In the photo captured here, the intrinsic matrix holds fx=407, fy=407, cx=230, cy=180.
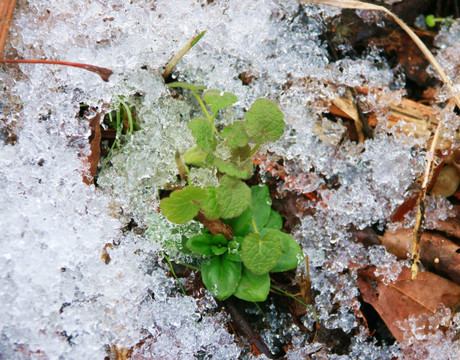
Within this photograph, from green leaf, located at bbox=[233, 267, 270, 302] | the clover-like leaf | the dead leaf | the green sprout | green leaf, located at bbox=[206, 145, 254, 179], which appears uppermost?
the green sprout

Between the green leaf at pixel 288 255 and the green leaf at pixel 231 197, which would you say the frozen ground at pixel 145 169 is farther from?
the green leaf at pixel 231 197

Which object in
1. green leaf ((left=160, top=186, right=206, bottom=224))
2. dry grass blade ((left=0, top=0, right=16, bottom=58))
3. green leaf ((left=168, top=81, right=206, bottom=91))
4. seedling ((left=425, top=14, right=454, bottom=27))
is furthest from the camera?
seedling ((left=425, top=14, right=454, bottom=27))

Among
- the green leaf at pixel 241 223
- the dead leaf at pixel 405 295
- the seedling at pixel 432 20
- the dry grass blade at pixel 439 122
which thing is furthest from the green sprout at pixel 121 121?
the seedling at pixel 432 20

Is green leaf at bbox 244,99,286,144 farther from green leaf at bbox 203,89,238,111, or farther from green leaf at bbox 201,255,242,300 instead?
green leaf at bbox 201,255,242,300

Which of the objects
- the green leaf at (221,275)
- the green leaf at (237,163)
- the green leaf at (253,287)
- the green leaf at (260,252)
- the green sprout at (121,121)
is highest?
the green sprout at (121,121)

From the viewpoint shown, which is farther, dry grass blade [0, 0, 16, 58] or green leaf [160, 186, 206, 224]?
dry grass blade [0, 0, 16, 58]

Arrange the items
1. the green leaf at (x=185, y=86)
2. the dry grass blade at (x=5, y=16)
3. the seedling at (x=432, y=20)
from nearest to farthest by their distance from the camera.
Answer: the dry grass blade at (x=5, y=16) → the green leaf at (x=185, y=86) → the seedling at (x=432, y=20)

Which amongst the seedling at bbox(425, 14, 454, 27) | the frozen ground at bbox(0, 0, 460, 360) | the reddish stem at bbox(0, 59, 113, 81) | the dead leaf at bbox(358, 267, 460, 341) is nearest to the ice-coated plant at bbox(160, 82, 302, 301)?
the frozen ground at bbox(0, 0, 460, 360)

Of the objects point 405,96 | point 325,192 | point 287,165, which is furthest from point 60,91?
point 405,96
